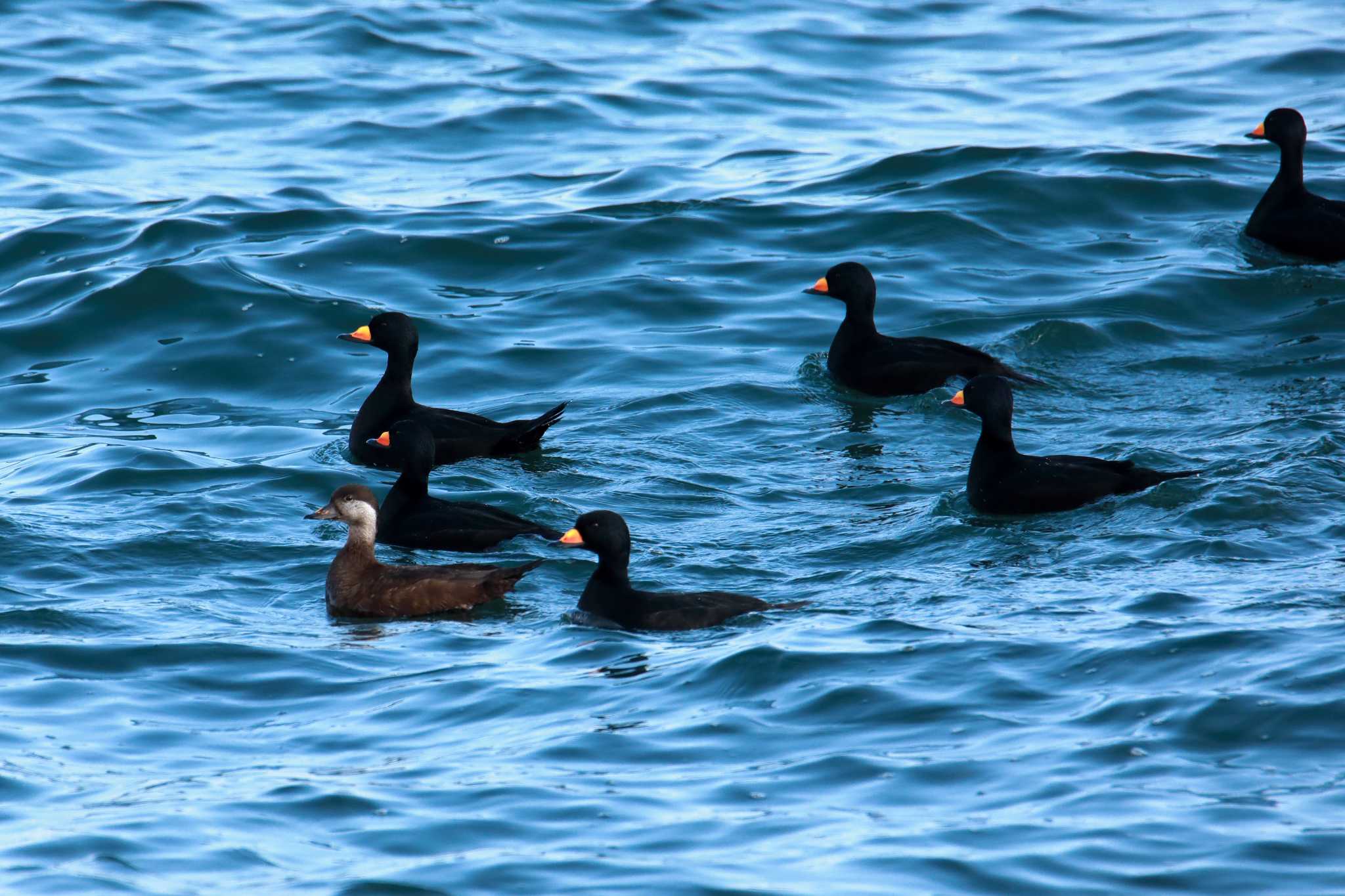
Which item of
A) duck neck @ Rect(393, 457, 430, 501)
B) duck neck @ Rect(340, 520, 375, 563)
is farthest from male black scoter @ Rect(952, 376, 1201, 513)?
duck neck @ Rect(340, 520, 375, 563)

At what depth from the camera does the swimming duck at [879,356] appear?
12750 millimetres

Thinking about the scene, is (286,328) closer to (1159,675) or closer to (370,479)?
(370,479)

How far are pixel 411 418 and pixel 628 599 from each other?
10.6ft

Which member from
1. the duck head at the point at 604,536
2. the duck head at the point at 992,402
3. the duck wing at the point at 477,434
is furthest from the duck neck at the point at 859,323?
the duck head at the point at 604,536

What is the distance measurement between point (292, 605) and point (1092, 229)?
9.58 m

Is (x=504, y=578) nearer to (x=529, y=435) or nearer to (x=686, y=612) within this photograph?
(x=686, y=612)

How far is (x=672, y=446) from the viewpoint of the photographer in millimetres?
11906

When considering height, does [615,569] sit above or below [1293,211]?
below

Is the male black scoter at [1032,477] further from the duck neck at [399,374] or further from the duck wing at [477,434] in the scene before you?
the duck neck at [399,374]

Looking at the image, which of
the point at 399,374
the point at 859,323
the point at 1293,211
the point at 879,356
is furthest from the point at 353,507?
the point at 1293,211

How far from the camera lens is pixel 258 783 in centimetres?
718

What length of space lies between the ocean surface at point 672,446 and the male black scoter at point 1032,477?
0.15 meters

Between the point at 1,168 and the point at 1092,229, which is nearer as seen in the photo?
the point at 1092,229

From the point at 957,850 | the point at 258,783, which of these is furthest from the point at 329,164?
the point at 957,850
